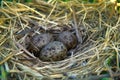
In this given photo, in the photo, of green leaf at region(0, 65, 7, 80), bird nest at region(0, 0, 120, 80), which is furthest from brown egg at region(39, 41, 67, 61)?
green leaf at region(0, 65, 7, 80)

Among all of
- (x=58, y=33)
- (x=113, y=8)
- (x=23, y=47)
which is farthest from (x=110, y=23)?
(x=23, y=47)

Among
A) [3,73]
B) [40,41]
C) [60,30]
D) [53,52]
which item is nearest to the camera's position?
[3,73]

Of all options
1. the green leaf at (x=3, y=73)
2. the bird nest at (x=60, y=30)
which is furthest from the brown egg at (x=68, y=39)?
the green leaf at (x=3, y=73)

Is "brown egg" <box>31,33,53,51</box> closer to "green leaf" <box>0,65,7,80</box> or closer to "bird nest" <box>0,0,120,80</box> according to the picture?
"bird nest" <box>0,0,120,80</box>

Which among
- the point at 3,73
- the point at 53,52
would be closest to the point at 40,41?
the point at 53,52

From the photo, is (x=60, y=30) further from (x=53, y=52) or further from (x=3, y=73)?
(x=3, y=73)

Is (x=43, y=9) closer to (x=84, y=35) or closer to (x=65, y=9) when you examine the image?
(x=65, y=9)
